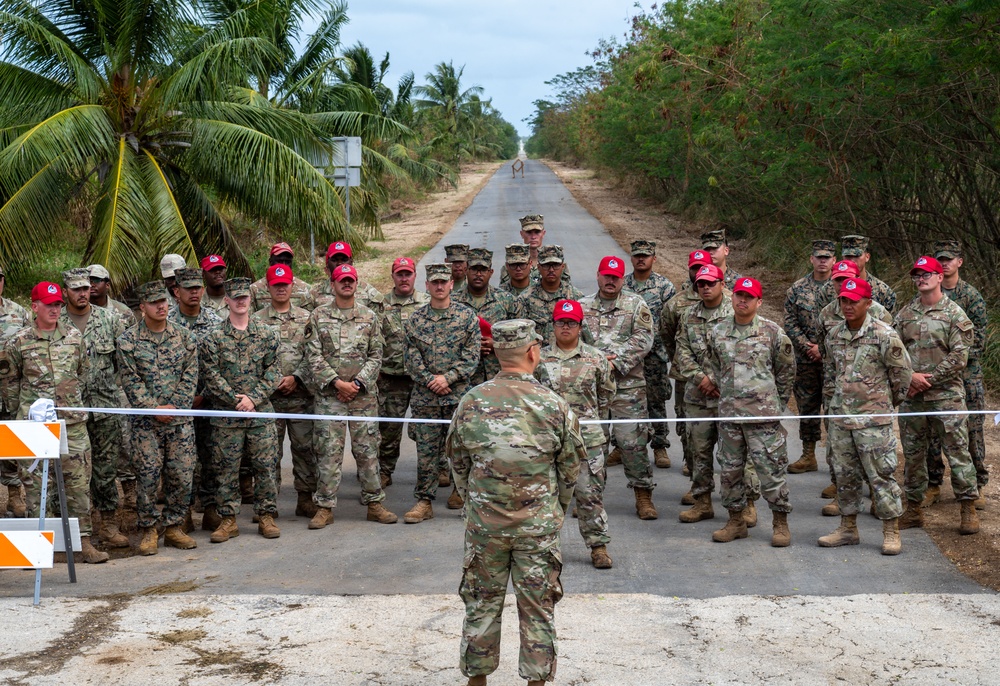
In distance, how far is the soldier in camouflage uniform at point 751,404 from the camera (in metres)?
7.66

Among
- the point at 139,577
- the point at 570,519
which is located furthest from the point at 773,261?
the point at 139,577

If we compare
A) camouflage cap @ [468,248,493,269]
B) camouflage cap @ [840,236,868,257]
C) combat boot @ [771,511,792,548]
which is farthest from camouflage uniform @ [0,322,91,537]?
camouflage cap @ [840,236,868,257]

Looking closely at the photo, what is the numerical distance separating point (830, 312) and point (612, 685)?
4282mm

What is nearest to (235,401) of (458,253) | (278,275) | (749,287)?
(278,275)

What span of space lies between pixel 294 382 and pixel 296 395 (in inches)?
6.5

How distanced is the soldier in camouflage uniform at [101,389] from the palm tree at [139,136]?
4.96 meters

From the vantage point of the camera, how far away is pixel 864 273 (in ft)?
30.9

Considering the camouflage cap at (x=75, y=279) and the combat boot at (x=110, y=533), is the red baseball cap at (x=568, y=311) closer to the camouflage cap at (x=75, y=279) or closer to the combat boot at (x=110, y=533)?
the camouflage cap at (x=75, y=279)

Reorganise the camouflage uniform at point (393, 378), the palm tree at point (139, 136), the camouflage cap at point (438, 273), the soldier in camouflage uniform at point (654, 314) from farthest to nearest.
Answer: the palm tree at point (139, 136), the soldier in camouflage uniform at point (654, 314), the camouflage uniform at point (393, 378), the camouflage cap at point (438, 273)

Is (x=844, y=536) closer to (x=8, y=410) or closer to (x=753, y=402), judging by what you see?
(x=753, y=402)

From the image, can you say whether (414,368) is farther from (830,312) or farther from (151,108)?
(151,108)

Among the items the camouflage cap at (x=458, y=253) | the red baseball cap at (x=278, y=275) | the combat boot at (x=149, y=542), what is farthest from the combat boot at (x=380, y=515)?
the camouflage cap at (x=458, y=253)

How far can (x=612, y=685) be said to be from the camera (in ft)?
17.4

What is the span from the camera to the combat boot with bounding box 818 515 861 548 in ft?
24.8
